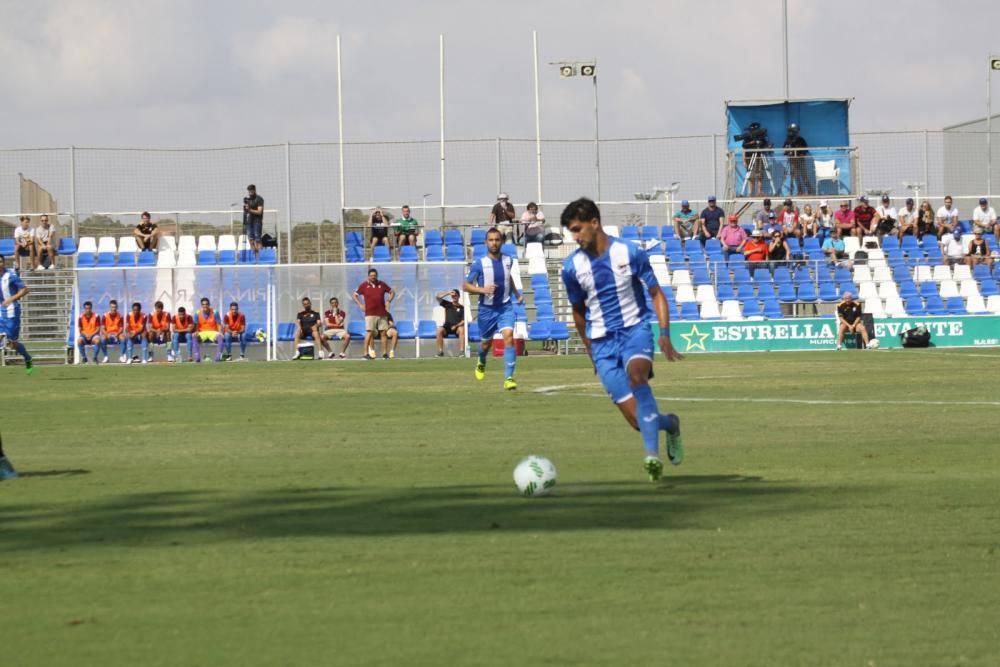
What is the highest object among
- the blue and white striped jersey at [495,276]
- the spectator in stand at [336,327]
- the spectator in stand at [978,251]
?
the spectator in stand at [978,251]

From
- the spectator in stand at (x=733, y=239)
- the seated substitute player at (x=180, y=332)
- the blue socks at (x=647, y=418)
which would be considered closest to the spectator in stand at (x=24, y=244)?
the seated substitute player at (x=180, y=332)

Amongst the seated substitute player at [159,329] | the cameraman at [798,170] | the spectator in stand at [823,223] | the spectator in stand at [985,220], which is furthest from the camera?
the cameraman at [798,170]

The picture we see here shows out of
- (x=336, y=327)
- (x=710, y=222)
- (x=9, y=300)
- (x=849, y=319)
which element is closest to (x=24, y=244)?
(x=336, y=327)

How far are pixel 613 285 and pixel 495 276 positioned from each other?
1091 cm

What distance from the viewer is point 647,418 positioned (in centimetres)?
1032

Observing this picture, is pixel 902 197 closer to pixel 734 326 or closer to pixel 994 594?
pixel 734 326

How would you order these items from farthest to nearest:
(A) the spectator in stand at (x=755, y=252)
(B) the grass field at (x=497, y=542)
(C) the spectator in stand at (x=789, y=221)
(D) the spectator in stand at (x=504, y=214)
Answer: (C) the spectator in stand at (x=789, y=221) < (D) the spectator in stand at (x=504, y=214) < (A) the spectator in stand at (x=755, y=252) < (B) the grass field at (x=497, y=542)

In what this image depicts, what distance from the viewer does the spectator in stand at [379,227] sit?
129 feet

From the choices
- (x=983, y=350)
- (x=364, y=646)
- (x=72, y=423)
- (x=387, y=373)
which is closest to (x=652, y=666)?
(x=364, y=646)

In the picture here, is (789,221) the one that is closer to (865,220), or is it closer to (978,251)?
(865,220)

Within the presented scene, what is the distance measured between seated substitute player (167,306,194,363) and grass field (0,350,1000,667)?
710 inches

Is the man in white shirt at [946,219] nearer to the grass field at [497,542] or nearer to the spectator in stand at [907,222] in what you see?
the spectator in stand at [907,222]

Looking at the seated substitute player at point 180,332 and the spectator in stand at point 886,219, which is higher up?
the spectator in stand at point 886,219

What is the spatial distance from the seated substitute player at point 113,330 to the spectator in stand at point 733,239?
1525 cm
